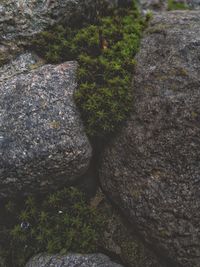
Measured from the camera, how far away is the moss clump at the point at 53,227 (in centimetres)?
550

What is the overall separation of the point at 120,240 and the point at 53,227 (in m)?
0.86

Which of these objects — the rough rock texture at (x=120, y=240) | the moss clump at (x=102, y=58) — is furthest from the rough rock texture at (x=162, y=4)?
the rough rock texture at (x=120, y=240)

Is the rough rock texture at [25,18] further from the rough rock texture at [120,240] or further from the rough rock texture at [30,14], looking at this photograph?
the rough rock texture at [120,240]

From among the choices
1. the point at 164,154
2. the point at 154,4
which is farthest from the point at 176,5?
the point at 164,154

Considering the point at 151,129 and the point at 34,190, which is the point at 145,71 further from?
the point at 34,190

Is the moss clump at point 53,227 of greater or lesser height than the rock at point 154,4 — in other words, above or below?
below

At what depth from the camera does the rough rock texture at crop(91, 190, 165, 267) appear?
216 inches

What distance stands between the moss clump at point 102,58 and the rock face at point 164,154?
0.65ft

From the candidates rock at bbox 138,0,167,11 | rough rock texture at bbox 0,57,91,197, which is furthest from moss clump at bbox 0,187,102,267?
rock at bbox 138,0,167,11

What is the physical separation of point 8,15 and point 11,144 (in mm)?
1826

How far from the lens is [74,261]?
531 cm

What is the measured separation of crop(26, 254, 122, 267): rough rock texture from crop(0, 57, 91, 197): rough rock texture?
852 mm

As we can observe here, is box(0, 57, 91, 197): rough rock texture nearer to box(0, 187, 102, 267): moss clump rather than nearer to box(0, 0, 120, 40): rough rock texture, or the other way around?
box(0, 187, 102, 267): moss clump

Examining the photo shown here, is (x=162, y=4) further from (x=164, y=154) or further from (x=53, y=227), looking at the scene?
(x=53, y=227)
